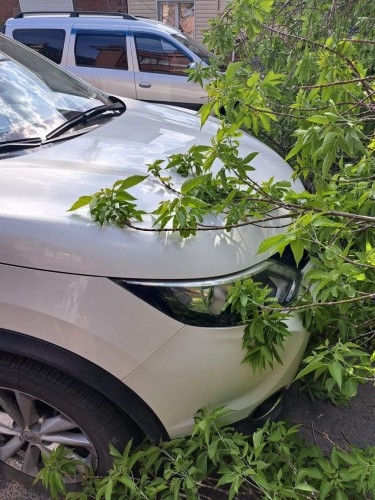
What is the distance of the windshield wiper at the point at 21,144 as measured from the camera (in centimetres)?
190

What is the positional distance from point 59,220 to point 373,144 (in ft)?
3.77

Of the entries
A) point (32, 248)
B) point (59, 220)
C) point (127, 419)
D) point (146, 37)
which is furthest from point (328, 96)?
point (146, 37)

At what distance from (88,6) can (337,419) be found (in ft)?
48.6

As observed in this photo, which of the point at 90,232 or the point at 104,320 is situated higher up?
the point at 90,232

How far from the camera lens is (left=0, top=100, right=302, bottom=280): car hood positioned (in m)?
1.44

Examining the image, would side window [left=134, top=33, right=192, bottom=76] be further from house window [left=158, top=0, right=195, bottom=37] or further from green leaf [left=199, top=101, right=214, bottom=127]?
house window [left=158, top=0, right=195, bottom=37]

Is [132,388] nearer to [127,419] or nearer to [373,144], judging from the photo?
[127,419]

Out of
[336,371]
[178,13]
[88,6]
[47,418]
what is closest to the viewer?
[336,371]

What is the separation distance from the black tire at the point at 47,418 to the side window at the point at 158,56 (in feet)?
20.3

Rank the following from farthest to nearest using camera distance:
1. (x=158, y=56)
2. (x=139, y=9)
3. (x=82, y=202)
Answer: (x=139, y=9)
(x=158, y=56)
(x=82, y=202)

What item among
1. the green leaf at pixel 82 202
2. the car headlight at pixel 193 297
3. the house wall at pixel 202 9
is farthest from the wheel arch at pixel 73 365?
the house wall at pixel 202 9

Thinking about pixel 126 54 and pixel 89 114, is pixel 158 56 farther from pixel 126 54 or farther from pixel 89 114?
pixel 89 114

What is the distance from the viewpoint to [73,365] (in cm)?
150

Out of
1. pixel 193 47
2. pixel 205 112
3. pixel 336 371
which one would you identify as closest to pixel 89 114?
pixel 205 112
